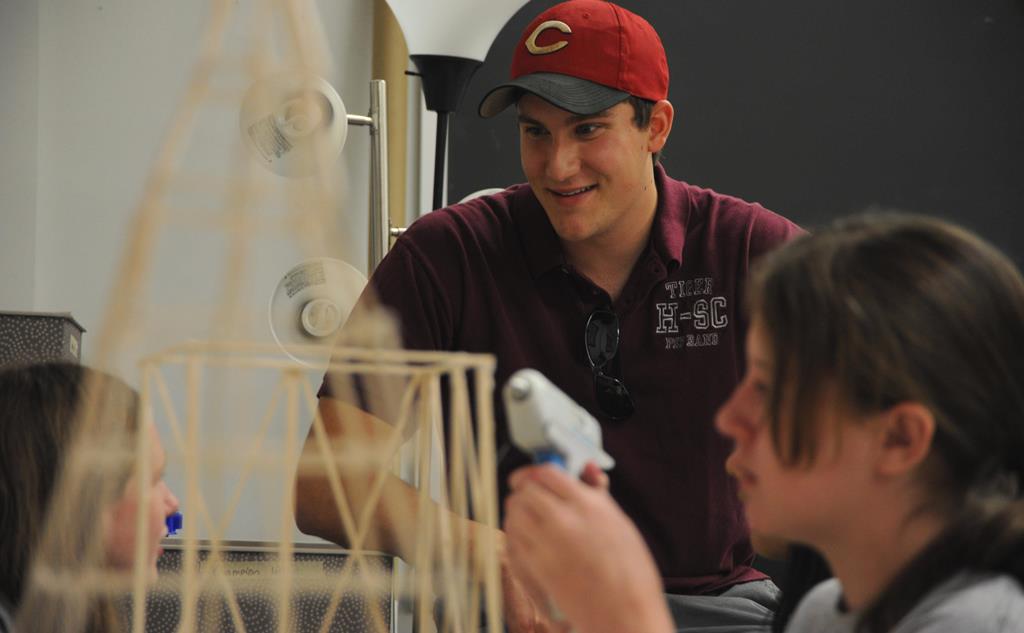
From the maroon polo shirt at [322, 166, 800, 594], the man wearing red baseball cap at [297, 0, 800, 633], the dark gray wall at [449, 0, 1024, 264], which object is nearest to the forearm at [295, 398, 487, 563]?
the man wearing red baseball cap at [297, 0, 800, 633]

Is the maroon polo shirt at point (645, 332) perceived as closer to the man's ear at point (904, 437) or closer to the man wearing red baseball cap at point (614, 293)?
the man wearing red baseball cap at point (614, 293)

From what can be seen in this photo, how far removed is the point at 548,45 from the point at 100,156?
97cm

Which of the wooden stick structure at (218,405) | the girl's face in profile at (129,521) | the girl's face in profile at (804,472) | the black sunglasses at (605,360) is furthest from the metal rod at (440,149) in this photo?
the girl's face in profile at (804,472)

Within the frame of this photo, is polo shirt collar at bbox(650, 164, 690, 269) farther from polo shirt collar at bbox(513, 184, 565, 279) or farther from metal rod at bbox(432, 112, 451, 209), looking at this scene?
metal rod at bbox(432, 112, 451, 209)

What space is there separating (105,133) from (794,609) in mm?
1521

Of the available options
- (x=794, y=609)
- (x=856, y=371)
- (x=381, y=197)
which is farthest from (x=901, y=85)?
(x=856, y=371)

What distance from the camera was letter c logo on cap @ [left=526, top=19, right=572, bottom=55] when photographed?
4.85ft

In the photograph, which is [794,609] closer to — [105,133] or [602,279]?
[602,279]

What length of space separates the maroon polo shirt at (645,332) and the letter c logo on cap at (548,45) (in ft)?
0.62

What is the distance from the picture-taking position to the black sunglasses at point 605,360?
4.52 feet

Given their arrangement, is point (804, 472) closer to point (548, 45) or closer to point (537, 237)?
point (537, 237)

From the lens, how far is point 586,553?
74cm

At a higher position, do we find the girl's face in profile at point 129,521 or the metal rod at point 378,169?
the metal rod at point 378,169

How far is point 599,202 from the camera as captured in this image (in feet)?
4.70
